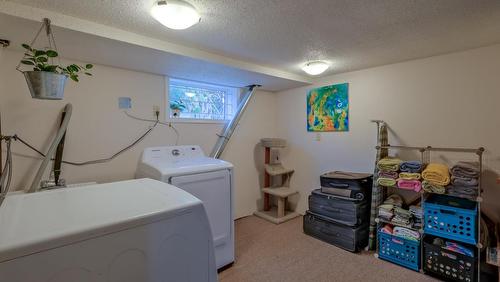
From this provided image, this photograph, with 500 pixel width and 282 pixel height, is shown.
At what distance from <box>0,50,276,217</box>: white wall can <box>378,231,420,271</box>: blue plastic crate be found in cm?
225

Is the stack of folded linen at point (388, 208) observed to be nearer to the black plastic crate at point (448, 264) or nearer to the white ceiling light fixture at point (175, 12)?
the black plastic crate at point (448, 264)

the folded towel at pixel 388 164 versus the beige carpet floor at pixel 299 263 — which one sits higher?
the folded towel at pixel 388 164

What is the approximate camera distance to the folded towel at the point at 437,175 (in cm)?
203

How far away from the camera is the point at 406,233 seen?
2.24 metres

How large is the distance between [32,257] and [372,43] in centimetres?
243

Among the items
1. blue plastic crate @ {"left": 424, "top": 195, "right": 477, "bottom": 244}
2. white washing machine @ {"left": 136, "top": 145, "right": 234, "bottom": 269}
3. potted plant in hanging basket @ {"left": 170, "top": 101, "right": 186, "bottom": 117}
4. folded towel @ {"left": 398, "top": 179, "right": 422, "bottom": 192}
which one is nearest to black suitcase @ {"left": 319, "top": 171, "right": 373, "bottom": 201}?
folded towel @ {"left": 398, "top": 179, "right": 422, "bottom": 192}

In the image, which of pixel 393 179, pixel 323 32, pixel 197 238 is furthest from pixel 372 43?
pixel 197 238

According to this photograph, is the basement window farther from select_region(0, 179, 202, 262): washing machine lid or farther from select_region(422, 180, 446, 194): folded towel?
select_region(422, 180, 446, 194): folded towel

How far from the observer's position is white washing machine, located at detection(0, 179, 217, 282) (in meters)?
0.63

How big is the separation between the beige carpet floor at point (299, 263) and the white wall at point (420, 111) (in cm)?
95

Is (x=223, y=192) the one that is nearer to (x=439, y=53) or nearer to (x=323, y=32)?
(x=323, y=32)

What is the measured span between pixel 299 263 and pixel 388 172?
1.27 metres

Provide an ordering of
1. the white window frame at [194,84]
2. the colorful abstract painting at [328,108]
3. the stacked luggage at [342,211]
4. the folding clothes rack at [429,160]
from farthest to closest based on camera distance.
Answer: the colorful abstract painting at [328,108], the white window frame at [194,84], the stacked luggage at [342,211], the folding clothes rack at [429,160]

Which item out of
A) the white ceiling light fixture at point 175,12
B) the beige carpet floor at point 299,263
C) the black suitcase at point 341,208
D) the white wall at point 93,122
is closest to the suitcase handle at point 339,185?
the black suitcase at point 341,208
